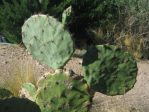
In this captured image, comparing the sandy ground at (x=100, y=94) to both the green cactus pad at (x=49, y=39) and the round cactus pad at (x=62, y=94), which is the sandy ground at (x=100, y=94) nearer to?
the round cactus pad at (x=62, y=94)

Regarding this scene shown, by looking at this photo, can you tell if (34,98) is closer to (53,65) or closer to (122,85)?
(53,65)

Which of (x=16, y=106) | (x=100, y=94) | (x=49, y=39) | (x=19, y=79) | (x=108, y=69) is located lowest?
(x=100, y=94)

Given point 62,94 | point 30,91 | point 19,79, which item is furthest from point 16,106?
point 19,79

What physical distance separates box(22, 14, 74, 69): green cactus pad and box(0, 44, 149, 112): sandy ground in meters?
2.25

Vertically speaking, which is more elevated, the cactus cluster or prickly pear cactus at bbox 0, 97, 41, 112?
prickly pear cactus at bbox 0, 97, 41, 112

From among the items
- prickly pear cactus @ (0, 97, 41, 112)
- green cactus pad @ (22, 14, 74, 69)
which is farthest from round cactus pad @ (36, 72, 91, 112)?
prickly pear cactus @ (0, 97, 41, 112)

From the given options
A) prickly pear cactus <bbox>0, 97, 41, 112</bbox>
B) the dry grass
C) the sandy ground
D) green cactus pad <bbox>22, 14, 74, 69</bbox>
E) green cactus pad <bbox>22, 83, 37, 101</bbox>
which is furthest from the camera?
the dry grass

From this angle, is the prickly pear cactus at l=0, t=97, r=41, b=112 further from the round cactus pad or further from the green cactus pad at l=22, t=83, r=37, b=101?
the green cactus pad at l=22, t=83, r=37, b=101

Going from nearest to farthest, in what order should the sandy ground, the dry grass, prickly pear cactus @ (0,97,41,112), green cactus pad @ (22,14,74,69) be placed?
prickly pear cactus @ (0,97,41,112) → green cactus pad @ (22,14,74,69) → the sandy ground → the dry grass

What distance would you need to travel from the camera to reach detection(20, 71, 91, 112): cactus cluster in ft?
17.5

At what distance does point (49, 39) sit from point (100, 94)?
11.4ft

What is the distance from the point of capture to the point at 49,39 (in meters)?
5.37

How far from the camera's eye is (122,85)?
18.9 feet

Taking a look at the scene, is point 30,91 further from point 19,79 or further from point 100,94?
point 100,94
